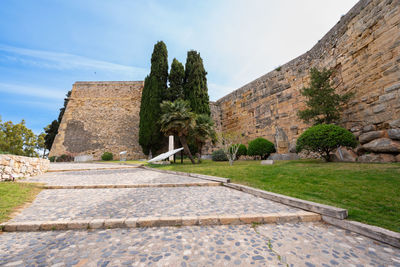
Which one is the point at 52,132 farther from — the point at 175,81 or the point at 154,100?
the point at 175,81

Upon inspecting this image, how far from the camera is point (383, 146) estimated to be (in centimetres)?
528

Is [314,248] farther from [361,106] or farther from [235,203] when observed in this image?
[361,106]

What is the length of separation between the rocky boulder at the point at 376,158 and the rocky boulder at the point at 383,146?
0.15 m

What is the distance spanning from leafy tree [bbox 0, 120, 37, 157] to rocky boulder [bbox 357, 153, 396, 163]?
3265cm

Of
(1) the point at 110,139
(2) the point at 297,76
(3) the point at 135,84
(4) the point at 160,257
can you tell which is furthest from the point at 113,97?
(4) the point at 160,257

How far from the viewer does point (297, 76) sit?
34.5 ft

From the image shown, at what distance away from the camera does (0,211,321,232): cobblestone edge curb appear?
2363 mm

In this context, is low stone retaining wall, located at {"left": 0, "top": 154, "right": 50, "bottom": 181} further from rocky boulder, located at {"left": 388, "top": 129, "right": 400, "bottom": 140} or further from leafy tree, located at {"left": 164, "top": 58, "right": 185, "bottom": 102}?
leafy tree, located at {"left": 164, "top": 58, "right": 185, "bottom": 102}

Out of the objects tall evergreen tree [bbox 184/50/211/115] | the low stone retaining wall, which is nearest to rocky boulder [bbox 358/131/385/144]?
tall evergreen tree [bbox 184/50/211/115]

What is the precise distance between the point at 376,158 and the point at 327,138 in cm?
140

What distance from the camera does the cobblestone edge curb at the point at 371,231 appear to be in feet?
6.01

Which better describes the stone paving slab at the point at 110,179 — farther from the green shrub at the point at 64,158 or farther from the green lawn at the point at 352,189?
the green shrub at the point at 64,158

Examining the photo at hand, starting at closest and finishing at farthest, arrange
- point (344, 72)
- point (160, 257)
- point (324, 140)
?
point (160, 257)
point (324, 140)
point (344, 72)

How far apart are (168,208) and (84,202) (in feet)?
6.19
